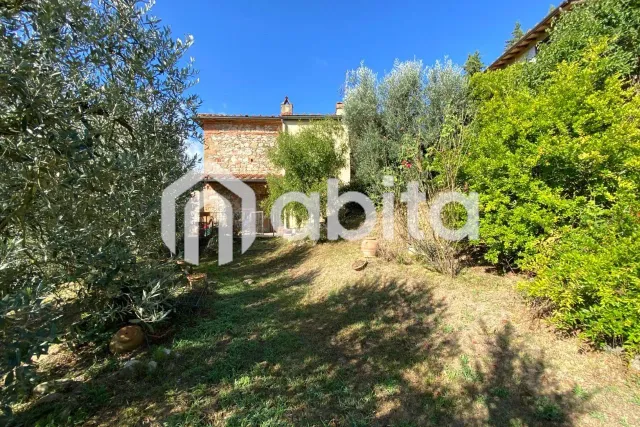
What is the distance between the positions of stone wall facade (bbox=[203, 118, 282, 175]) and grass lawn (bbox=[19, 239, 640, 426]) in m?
11.5

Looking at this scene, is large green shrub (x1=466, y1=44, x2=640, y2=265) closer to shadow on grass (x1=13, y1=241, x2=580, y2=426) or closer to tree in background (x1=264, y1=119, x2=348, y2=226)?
shadow on grass (x1=13, y1=241, x2=580, y2=426)

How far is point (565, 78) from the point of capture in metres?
5.68

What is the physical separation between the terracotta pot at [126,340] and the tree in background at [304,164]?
7.41 m

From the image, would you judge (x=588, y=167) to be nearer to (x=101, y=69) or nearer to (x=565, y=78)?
(x=565, y=78)

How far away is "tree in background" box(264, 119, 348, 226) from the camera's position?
37.6 feet

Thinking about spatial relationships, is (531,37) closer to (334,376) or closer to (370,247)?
(370,247)

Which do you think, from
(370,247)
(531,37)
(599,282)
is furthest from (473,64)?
(599,282)

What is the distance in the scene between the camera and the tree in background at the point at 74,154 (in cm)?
181

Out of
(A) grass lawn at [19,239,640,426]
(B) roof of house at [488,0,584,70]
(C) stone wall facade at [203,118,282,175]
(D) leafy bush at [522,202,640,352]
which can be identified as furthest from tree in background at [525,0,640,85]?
(C) stone wall facade at [203,118,282,175]

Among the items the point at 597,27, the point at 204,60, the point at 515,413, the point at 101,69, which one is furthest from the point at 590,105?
the point at 101,69

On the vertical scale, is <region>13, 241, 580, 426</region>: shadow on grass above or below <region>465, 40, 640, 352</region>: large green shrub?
below

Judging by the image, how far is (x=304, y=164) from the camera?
11.6m

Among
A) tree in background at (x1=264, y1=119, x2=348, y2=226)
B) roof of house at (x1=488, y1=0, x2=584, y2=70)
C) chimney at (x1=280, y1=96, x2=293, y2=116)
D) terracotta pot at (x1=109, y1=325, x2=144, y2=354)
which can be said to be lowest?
terracotta pot at (x1=109, y1=325, x2=144, y2=354)

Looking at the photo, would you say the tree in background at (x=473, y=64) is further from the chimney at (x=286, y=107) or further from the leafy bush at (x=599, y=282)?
the leafy bush at (x=599, y=282)
